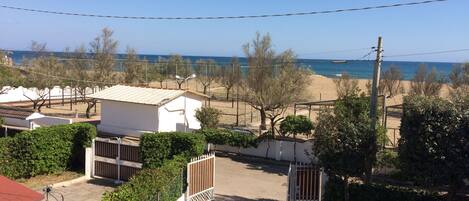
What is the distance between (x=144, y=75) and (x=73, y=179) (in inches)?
1269

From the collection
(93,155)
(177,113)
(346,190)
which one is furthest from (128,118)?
(346,190)

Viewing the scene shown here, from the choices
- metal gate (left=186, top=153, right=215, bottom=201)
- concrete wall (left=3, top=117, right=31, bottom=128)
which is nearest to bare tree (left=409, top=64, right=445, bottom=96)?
concrete wall (left=3, top=117, right=31, bottom=128)

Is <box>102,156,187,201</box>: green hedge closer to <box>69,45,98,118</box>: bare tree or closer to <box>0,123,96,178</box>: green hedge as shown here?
<box>0,123,96,178</box>: green hedge

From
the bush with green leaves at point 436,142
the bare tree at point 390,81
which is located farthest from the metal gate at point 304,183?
the bare tree at point 390,81

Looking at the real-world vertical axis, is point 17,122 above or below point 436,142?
below

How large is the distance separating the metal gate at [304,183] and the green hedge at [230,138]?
27.6ft

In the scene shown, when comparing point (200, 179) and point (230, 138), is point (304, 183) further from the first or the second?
point (230, 138)

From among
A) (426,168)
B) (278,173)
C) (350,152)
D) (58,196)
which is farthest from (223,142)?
(426,168)

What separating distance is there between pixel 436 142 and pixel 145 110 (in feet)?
65.6

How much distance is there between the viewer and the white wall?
30.8 metres

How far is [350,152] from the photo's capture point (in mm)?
15883

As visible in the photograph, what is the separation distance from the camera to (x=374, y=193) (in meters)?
16.1

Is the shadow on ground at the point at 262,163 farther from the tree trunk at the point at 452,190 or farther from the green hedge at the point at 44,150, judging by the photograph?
the tree trunk at the point at 452,190

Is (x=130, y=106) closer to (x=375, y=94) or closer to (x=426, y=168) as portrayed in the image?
(x=375, y=94)
